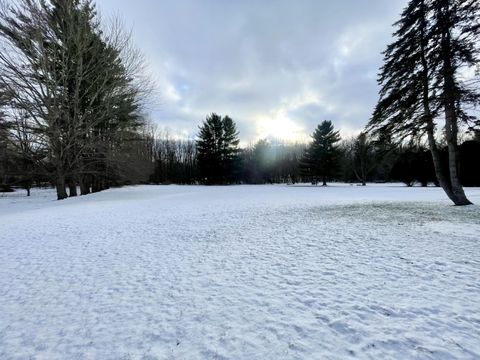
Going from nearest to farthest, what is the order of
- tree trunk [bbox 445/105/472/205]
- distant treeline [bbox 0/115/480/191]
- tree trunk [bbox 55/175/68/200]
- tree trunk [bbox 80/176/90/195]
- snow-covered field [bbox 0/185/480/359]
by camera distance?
snow-covered field [bbox 0/185/480/359] → tree trunk [bbox 445/105/472/205] → distant treeline [bbox 0/115/480/191] → tree trunk [bbox 55/175/68/200] → tree trunk [bbox 80/176/90/195]

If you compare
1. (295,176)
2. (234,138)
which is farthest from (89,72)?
(295,176)

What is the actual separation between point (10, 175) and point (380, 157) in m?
22.5

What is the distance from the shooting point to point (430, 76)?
10.1 meters

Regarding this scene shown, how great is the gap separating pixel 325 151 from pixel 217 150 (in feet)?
62.4

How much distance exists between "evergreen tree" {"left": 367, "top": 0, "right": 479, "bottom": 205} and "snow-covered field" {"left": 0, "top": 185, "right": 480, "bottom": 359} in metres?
5.55

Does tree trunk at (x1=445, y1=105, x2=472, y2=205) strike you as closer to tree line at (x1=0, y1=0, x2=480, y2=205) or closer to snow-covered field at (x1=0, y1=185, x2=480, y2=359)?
tree line at (x1=0, y1=0, x2=480, y2=205)

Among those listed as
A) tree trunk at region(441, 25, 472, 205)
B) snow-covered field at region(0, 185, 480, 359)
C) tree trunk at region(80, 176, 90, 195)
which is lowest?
snow-covered field at region(0, 185, 480, 359)

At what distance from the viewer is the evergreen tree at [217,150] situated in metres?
42.4

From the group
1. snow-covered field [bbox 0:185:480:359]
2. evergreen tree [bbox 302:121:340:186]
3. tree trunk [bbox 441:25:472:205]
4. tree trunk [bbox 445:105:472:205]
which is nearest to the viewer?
snow-covered field [bbox 0:185:480:359]

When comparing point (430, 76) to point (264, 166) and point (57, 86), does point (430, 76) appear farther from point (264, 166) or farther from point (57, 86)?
point (264, 166)

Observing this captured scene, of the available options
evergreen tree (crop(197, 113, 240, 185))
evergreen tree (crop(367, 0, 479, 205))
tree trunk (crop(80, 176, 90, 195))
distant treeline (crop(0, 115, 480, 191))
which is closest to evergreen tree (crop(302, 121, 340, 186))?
distant treeline (crop(0, 115, 480, 191))

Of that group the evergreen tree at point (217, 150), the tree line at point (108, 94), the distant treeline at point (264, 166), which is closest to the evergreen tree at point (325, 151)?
the distant treeline at point (264, 166)

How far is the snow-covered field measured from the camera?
6.79 feet

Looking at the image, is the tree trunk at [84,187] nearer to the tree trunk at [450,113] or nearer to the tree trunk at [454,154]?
the tree trunk at [450,113]
